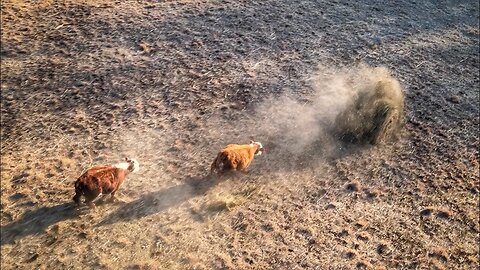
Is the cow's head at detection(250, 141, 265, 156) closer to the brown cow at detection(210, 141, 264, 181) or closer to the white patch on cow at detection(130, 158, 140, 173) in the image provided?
the brown cow at detection(210, 141, 264, 181)

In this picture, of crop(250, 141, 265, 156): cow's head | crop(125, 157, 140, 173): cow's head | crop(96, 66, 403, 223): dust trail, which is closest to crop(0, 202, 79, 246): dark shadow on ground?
crop(96, 66, 403, 223): dust trail

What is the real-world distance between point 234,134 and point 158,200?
2088mm

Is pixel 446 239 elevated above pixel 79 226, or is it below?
above

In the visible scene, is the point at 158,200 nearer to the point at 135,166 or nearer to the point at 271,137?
the point at 135,166

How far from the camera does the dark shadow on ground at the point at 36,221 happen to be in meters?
6.08

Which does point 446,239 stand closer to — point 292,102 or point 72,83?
point 292,102

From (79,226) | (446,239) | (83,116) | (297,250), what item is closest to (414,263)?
(446,239)

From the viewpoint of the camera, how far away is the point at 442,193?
23.7ft

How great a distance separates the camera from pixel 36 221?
20.5 feet

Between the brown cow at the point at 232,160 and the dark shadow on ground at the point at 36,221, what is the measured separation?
2.27 m

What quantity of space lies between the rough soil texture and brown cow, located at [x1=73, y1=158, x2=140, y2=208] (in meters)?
0.31

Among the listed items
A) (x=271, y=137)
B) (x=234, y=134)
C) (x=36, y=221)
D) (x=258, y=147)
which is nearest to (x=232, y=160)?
(x=258, y=147)

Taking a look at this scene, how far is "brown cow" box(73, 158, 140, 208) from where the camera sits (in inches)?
242

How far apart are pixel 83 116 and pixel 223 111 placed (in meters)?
2.74
